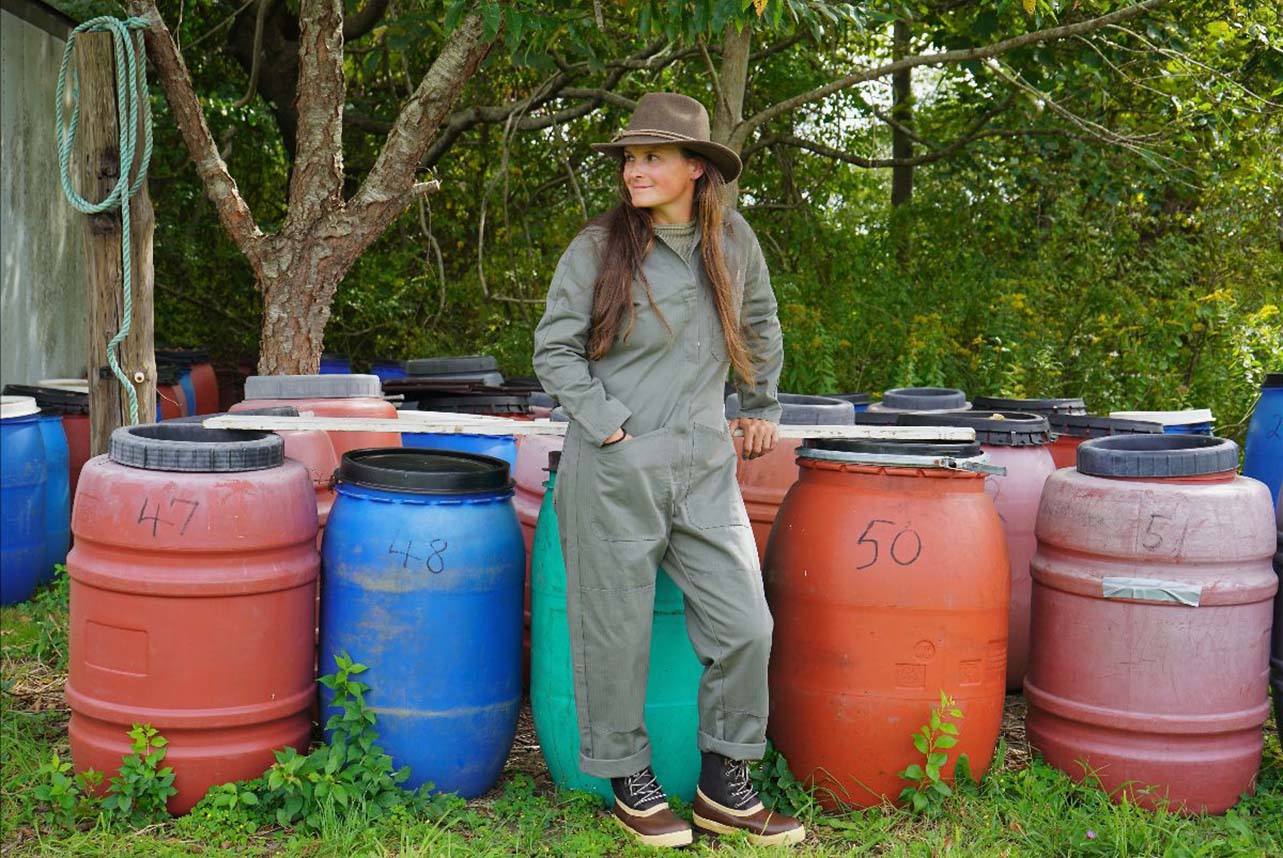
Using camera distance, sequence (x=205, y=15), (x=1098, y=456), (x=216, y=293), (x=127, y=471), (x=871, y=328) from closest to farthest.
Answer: (x=127, y=471), (x=1098, y=456), (x=871, y=328), (x=205, y=15), (x=216, y=293)

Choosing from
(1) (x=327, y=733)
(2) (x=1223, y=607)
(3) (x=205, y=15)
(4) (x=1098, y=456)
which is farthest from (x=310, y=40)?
(3) (x=205, y=15)

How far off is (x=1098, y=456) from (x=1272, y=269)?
232 inches

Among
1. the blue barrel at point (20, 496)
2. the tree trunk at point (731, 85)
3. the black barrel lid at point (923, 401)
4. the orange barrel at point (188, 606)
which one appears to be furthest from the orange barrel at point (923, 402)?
the blue barrel at point (20, 496)

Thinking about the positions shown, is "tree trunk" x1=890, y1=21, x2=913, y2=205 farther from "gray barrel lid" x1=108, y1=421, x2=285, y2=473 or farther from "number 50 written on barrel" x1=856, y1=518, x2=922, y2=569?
"gray barrel lid" x1=108, y1=421, x2=285, y2=473

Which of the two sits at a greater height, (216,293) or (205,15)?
A: (205,15)

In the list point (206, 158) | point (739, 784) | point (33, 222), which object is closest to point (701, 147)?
point (739, 784)

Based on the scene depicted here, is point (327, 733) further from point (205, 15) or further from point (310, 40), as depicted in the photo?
point (205, 15)

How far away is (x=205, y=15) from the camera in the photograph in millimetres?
10383

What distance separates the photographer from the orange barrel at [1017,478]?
15.4 ft

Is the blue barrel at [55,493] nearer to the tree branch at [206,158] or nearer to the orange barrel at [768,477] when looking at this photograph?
the tree branch at [206,158]

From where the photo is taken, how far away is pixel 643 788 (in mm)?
3623

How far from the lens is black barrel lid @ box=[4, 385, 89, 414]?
657 cm

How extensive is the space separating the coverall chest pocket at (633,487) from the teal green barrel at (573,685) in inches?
10.0

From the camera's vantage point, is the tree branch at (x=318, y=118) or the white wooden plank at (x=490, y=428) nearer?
the white wooden plank at (x=490, y=428)
